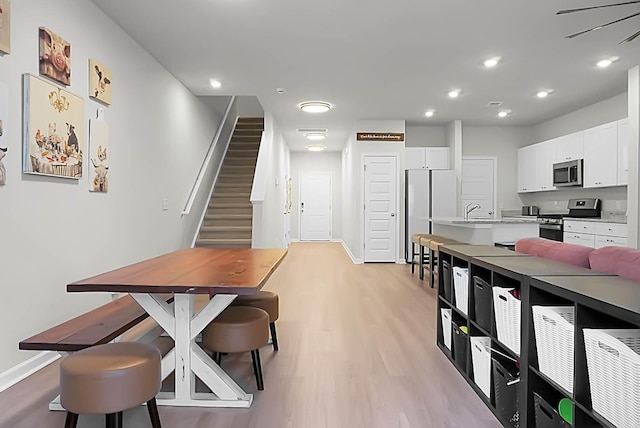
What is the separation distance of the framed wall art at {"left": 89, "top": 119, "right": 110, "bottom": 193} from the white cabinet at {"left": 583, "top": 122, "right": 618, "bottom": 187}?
20.8 feet

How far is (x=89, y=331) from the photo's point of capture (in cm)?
224

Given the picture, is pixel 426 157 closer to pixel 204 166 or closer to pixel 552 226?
pixel 552 226

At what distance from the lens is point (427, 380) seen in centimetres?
260

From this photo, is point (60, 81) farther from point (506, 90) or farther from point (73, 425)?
point (506, 90)

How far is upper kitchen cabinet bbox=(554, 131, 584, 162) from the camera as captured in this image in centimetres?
658

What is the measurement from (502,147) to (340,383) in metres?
7.39

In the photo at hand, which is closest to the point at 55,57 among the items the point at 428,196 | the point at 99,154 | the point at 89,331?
the point at 99,154

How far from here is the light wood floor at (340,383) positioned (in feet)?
6.88

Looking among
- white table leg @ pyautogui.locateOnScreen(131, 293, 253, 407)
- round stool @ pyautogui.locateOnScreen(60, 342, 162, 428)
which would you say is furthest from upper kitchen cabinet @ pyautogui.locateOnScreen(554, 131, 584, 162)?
round stool @ pyautogui.locateOnScreen(60, 342, 162, 428)

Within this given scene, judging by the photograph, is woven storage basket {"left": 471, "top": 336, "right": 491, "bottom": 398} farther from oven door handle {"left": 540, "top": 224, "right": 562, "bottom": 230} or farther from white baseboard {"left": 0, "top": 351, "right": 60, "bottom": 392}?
oven door handle {"left": 540, "top": 224, "right": 562, "bottom": 230}

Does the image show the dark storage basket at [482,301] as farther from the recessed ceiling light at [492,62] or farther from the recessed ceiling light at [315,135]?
the recessed ceiling light at [315,135]

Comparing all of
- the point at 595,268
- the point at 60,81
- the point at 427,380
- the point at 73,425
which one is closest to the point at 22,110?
the point at 60,81

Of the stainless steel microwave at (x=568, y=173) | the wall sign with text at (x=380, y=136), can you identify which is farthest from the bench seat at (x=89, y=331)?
the stainless steel microwave at (x=568, y=173)

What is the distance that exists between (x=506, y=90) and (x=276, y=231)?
4.41 meters
